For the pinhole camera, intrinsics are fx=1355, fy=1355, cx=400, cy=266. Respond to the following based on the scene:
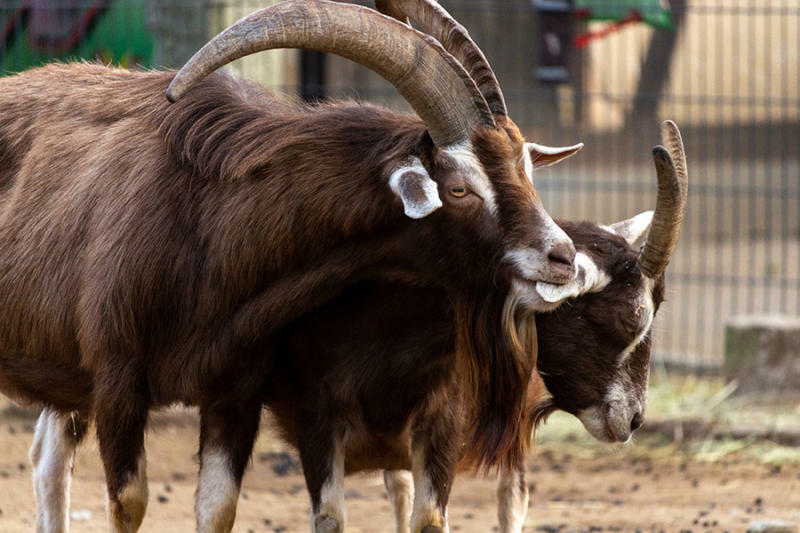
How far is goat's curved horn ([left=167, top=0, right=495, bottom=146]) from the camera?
4.76 m

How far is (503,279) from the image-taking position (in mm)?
4742

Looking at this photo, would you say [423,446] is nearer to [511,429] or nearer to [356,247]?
[511,429]

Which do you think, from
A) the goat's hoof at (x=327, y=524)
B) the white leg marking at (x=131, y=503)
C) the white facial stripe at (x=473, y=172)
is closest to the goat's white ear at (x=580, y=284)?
the white facial stripe at (x=473, y=172)

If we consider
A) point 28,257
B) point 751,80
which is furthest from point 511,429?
point 751,80

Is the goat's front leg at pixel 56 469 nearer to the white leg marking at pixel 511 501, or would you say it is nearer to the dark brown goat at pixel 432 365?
the dark brown goat at pixel 432 365

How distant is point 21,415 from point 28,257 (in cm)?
395

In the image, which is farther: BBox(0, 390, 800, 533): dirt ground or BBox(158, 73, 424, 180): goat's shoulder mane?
BBox(0, 390, 800, 533): dirt ground

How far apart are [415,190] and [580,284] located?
0.84 meters

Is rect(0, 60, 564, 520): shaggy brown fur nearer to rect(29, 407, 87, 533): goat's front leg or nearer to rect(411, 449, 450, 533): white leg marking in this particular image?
rect(411, 449, 450, 533): white leg marking

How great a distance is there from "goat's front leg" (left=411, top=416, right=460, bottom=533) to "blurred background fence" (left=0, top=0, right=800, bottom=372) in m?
5.17

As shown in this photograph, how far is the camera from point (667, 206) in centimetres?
528

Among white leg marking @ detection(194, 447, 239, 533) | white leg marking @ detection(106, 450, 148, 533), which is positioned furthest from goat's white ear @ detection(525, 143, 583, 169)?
white leg marking @ detection(106, 450, 148, 533)

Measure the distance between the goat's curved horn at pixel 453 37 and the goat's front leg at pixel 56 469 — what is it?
2318mm

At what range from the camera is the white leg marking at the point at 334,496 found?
532 centimetres
